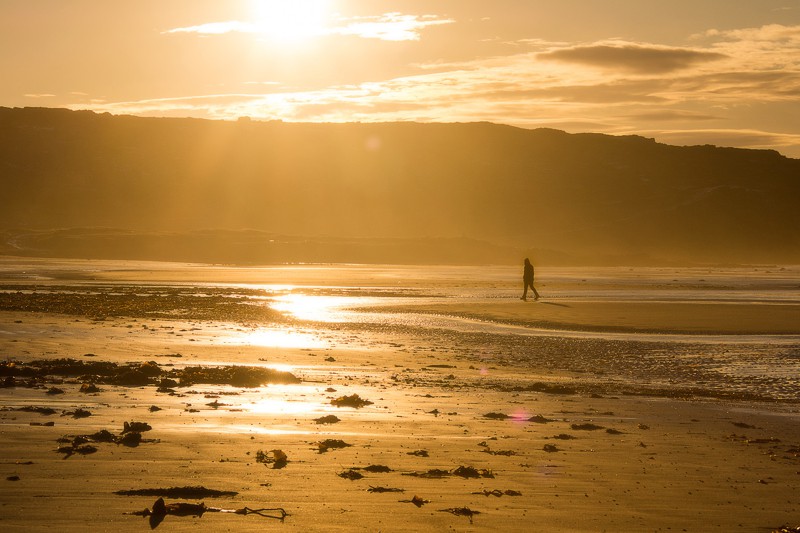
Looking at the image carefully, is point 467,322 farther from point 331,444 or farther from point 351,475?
point 351,475

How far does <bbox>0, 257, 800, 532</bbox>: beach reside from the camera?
8133 millimetres

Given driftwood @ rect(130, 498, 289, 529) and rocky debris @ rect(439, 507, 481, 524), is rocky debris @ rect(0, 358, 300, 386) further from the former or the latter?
rocky debris @ rect(439, 507, 481, 524)

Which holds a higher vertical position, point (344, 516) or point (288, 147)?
point (288, 147)

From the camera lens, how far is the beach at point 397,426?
813 cm

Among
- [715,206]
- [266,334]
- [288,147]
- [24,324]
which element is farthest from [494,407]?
[288,147]

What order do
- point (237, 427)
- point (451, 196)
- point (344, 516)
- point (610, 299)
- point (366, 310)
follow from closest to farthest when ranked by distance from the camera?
1. point (344, 516)
2. point (237, 427)
3. point (366, 310)
4. point (610, 299)
5. point (451, 196)

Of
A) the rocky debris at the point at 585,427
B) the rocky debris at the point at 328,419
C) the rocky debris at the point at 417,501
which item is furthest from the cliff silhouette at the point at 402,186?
the rocky debris at the point at 417,501

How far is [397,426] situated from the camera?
1180cm

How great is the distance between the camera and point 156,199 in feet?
545

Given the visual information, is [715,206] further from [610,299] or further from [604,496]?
[604,496]

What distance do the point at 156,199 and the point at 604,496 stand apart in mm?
164104

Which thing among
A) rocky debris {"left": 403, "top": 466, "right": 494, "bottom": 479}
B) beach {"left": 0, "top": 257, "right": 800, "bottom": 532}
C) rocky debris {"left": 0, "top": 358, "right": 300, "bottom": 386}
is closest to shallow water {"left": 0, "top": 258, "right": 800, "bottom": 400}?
beach {"left": 0, "top": 257, "right": 800, "bottom": 532}

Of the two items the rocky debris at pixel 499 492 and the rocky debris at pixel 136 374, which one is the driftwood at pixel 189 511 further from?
the rocky debris at pixel 136 374

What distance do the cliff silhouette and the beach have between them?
118 meters
